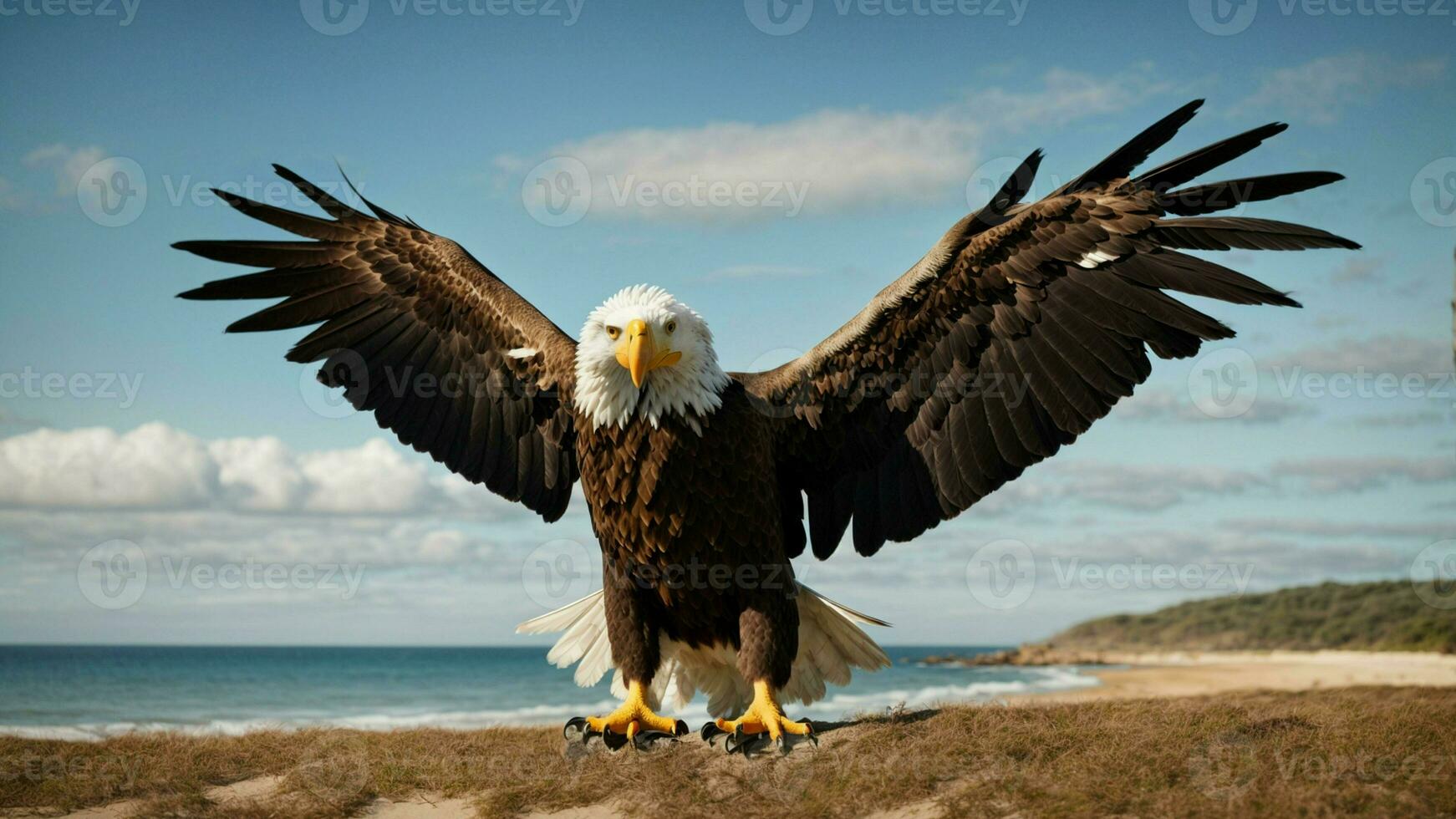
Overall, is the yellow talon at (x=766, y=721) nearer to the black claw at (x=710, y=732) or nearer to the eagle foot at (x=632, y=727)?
the black claw at (x=710, y=732)

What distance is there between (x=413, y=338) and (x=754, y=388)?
7.52ft

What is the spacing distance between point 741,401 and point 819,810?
2291 millimetres

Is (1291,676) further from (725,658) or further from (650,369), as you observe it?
(650,369)

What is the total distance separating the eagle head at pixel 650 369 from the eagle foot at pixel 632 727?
172 centimetres

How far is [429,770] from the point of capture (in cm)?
612

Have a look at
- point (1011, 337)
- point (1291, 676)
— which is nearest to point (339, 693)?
point (1291, 676)

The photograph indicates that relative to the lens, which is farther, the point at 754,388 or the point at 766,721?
the point at 754,388

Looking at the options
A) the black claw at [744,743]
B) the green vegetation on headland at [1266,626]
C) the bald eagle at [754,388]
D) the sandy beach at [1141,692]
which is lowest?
the green vegetation on headland at [1266,626]

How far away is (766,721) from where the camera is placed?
5711 millimetres

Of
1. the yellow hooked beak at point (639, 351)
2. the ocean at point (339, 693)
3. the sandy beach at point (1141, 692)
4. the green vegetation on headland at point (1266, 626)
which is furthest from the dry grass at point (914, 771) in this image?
the green vegetation on headland at point (1266, 626)

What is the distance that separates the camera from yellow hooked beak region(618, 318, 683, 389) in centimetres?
529

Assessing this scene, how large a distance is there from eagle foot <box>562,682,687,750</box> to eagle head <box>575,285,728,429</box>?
5.64 ft

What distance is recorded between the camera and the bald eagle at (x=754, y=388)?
215 inches

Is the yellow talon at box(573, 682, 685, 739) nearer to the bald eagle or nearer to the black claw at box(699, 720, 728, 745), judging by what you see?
the bald eagle
